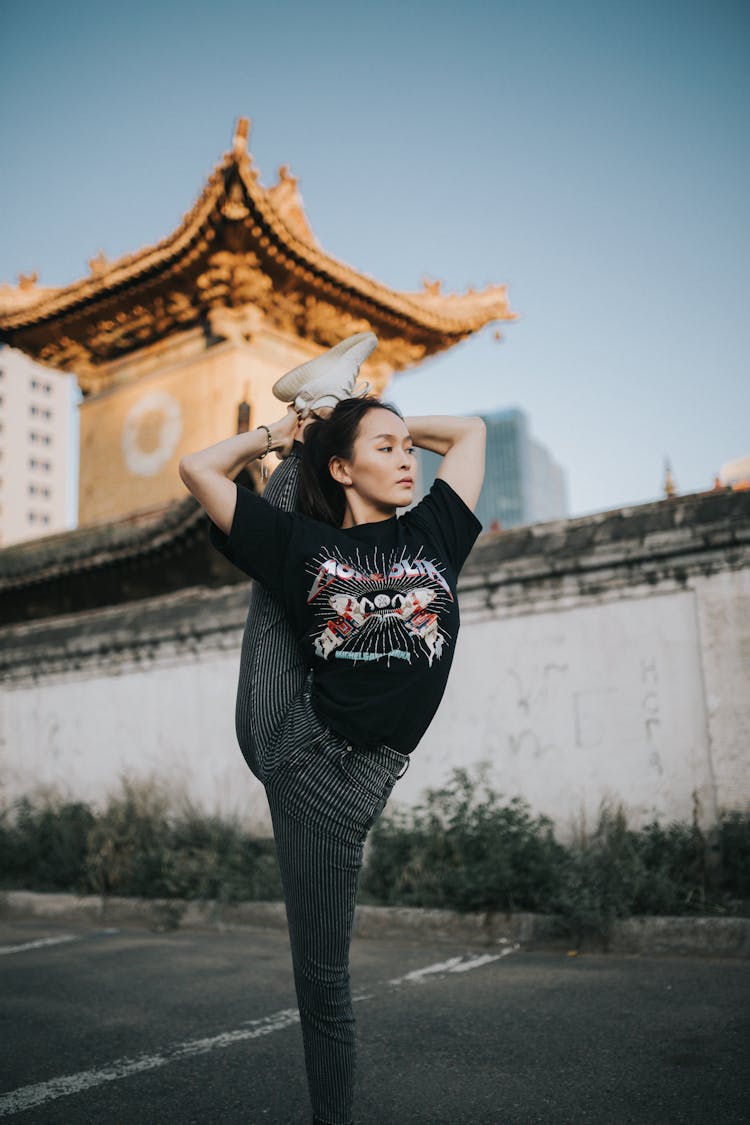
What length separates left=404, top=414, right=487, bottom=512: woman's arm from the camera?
2221mm

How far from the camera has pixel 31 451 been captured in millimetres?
71000

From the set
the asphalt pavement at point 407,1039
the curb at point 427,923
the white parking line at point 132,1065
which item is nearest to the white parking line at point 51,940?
the curb at point 427,923

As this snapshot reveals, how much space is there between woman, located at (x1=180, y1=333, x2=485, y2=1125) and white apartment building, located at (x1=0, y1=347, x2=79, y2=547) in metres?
69.5

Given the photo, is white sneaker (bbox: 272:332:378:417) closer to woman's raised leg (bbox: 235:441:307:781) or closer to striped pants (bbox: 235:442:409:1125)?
woman's raised leg (bbox: 235:441:307:781)

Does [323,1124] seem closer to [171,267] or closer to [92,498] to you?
[171,267]

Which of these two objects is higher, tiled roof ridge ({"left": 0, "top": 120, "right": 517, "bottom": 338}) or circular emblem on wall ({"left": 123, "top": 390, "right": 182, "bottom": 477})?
tiled roof ridge ({"left": 0, "top": 120, "right": 517, "bottom": 338})

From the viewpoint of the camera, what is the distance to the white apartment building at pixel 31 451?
226 feet

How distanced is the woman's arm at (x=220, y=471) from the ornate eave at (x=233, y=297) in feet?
33.4

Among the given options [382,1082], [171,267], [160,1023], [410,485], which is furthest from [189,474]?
[171,267]

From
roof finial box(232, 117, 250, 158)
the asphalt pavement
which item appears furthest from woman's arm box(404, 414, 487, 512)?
roof finial box(232, 117, 250, 158)

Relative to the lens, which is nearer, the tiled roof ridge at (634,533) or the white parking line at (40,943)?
the white parking line at (40,943)

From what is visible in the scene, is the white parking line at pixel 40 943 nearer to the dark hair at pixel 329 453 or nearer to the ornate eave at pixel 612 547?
the ornate eave at pixel 612 547

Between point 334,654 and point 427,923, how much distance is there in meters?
3.62

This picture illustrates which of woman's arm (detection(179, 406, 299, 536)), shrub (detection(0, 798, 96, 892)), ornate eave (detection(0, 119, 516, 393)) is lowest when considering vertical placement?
shrub (detection(0, 798, 96, 892))
